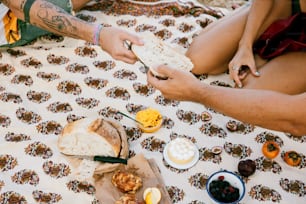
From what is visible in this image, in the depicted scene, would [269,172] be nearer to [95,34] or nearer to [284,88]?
[284,88]

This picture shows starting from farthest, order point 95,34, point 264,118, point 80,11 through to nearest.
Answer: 1. point 80,11
2. point 95,34
3. point 264,118

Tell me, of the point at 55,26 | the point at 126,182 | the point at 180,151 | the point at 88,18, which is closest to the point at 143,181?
the point at 126,182

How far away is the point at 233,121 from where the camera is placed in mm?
2064

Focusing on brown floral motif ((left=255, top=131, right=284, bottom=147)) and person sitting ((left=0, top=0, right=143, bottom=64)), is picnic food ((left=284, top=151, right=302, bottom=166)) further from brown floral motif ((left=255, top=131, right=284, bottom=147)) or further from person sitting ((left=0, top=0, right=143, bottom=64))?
person sitting ((left=0, top=0, right=143, bottom=64))

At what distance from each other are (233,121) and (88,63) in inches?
32.4

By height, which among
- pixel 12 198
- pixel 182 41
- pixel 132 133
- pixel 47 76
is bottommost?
pixel 12 198

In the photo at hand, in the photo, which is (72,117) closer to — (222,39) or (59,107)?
(59,107)

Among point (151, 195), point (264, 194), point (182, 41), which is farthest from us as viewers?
point (182, 41)

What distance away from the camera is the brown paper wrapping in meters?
1.75

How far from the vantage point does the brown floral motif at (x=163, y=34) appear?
7.97ft

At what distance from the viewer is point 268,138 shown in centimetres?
201

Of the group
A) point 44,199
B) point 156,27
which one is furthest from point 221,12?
point 44,199

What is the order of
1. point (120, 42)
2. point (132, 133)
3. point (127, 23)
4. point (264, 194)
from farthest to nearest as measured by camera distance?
1. point (127, 23)
2. point (132, 133)
3. point (120, 42)
4. point (264, 194)

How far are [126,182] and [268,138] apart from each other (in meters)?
0.71
